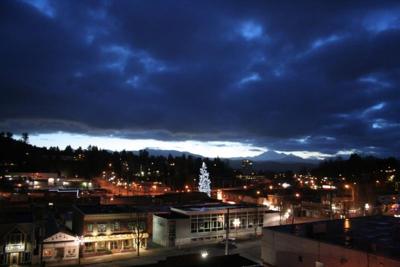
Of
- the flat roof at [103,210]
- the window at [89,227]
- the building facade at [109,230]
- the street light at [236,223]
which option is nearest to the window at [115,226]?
the building facade at [109,230]

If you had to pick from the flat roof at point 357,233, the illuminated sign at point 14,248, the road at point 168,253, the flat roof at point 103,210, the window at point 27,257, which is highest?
the flat roof at point 103,210

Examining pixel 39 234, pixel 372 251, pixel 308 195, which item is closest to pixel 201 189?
pixel 308 195

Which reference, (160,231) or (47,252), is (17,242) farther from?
(160,231)

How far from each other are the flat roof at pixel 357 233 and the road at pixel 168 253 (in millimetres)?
8406

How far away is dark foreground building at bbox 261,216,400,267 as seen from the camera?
85.3ft

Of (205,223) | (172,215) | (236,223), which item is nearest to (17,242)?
(172,215)

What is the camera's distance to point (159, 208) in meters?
52.7

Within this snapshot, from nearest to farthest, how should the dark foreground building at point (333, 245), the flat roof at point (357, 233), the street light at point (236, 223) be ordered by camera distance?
the dark foreground building at point (333, 245), the flat roof at point (357, 233), the street light at point (236, 223)

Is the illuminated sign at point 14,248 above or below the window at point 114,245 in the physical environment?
above

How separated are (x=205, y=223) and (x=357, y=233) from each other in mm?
19904

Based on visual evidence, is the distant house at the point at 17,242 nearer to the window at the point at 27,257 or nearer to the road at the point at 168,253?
the window at the point at 27,257


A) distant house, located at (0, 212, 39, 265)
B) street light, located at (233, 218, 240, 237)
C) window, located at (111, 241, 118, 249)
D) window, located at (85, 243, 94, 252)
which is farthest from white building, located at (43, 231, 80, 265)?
street light, located at (233, 218, 240, 237)

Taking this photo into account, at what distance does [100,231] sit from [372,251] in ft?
94.1

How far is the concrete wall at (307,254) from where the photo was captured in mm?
25659
